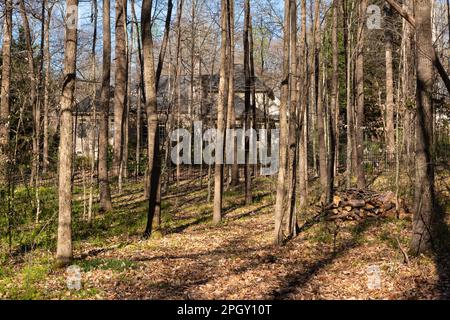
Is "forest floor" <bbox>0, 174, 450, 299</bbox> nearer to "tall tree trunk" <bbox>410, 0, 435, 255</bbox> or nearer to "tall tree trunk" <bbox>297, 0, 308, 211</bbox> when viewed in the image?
"tall tree trunk" <bbox>410, 0, 435, 255</bbox>

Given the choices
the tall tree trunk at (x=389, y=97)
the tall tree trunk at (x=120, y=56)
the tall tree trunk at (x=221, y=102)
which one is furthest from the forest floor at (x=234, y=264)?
the tall tree trunk at (x=389, y=97)

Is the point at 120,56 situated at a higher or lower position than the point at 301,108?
higher

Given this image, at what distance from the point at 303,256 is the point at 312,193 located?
8834 millimetres

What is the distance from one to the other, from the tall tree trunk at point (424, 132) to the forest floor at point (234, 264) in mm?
597

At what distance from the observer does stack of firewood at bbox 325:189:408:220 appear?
1331cm

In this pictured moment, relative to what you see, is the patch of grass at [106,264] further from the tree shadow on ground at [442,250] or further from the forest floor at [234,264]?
the tree shadow on ground at [442,250]

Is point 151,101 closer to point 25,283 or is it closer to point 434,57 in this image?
point 25,283

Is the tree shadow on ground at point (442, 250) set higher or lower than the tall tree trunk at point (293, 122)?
lower

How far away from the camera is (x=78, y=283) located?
7.48m

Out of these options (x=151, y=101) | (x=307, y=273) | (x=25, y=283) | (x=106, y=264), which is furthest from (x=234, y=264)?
(x=151, y=101)

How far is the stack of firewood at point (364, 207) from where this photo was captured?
13312 mm

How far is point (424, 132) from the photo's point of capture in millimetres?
8688

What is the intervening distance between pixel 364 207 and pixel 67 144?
29.9 ft

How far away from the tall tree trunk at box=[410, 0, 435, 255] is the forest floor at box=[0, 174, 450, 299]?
597 mm
